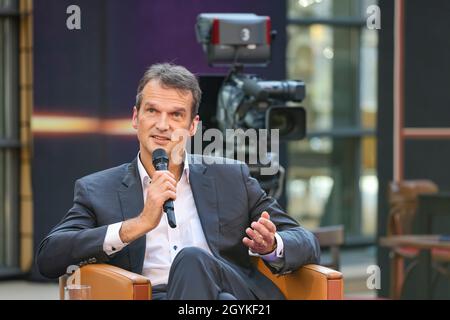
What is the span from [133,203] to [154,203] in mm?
321

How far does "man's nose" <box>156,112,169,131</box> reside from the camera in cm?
308

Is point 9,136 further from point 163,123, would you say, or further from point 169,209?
point 169,209

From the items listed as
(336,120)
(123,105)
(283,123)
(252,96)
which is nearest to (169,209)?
(252,96)

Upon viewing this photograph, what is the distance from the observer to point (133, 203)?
10.3 feet

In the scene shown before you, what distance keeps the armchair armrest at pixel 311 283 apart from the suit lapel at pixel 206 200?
28cm

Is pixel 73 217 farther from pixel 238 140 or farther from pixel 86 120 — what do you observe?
pixel 86 120

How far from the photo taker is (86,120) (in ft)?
21.6

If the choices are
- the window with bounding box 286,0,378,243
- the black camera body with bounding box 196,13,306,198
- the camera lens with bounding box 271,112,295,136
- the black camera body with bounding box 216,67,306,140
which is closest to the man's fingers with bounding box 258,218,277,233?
the black camera body with bounding box 196,13,306,198

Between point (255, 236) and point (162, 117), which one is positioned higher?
point (162, 117)

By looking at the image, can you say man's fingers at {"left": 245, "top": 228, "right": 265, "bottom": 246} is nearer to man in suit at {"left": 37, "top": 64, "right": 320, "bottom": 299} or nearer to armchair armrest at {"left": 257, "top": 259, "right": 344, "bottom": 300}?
man in suit at {"left": 37, "top": 64, "right": 320, "bottom": 299}

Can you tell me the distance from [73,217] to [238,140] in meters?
1.20

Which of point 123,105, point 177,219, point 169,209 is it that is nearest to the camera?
point 169,209

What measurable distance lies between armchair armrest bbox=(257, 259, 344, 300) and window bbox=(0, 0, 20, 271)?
3.90 metres
